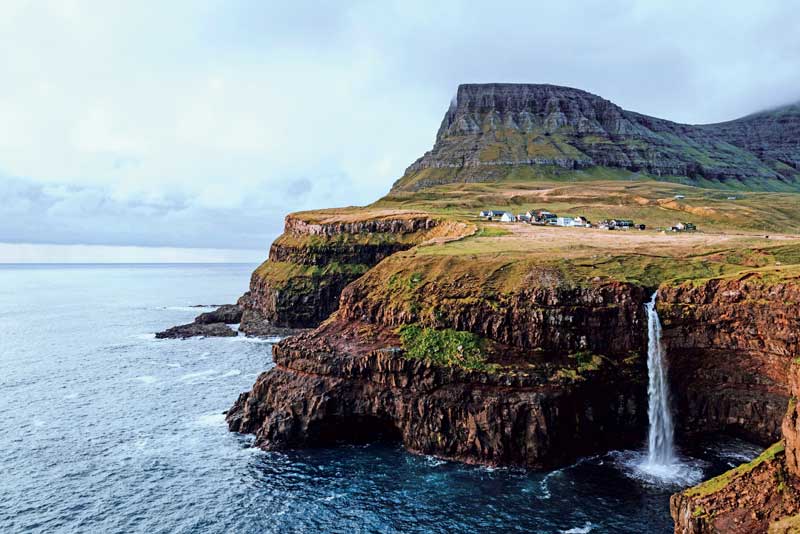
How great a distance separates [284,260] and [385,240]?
40.0 meters

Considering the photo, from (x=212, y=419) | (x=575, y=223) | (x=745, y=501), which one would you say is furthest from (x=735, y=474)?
(x=575, y=223)

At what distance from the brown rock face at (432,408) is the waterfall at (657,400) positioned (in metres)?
1.71

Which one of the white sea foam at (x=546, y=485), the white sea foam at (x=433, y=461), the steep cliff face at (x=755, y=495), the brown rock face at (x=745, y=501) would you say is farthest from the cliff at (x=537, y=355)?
the steep cliff face at (x=755, y=495)

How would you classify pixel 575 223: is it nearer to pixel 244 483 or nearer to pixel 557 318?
pixel 557 318

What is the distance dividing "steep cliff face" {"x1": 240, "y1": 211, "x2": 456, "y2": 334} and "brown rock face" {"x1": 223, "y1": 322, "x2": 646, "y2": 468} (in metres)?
74.6

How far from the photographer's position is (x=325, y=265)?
164 m

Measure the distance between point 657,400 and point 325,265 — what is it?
111326 mm

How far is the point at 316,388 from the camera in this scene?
76.1 metres

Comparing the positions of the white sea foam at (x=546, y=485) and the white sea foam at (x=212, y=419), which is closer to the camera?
the white sea foam at (x=546, y=485)

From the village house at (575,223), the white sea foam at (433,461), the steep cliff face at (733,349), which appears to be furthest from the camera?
the village house at (575,223)

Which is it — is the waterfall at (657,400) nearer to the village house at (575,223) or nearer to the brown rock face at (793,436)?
the brown rock face at (793,436)

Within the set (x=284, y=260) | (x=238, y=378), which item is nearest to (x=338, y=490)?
(x=238, y=378)

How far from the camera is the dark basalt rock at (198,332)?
15288cm

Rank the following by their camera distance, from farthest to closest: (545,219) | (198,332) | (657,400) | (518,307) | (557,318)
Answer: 1. (545,219)
2. (198,332)
3. (518,307)
4. (557,318)
5. (657,400)
